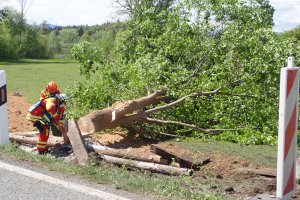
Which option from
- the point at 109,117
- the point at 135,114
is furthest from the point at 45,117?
the point at 135,114

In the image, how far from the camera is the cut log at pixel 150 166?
4883 millimetres

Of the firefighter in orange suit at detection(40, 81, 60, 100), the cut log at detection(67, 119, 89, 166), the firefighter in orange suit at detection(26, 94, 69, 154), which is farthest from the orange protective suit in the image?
the cut log at detection(67, 119, 89, 166)

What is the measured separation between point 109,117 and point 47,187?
345cm

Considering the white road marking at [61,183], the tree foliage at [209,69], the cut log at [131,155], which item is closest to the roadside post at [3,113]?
the white road marking at [61,183]

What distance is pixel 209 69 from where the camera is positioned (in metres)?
9.23

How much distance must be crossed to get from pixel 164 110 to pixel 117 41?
3277 mm

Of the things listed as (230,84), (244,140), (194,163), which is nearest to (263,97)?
(230,84)

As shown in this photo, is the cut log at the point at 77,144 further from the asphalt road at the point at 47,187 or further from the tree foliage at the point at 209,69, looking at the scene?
the tree foliage at the point at 209,69

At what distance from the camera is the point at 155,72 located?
27.8 ft

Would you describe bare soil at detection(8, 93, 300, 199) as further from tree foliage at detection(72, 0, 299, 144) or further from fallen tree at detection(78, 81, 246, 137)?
tree foliage at detection(72, 0, 299, 144)

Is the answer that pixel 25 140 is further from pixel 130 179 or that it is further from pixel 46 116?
pixel 130 179

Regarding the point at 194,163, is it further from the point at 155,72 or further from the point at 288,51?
the point at 288,51

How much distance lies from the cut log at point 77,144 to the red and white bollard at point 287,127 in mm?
2603

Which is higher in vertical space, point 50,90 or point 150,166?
point 50,90
